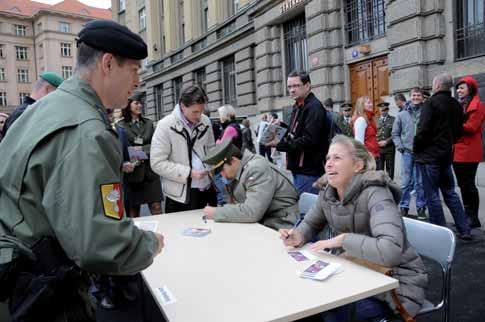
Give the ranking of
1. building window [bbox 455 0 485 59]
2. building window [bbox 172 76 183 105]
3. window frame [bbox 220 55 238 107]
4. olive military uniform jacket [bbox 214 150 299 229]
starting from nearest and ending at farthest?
olive military uniform jacket [bbox 214 150 299 229] < building window [bbox 455 0 485 59] < window frame [bbox 220 55 238 107] < building window [bbox 172 76 183 105]

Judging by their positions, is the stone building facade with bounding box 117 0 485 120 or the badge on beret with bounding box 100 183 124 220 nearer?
the badge on beret with bounding box 100 183 124 220

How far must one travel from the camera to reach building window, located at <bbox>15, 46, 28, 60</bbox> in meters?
51.5

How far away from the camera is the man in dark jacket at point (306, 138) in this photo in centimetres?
375

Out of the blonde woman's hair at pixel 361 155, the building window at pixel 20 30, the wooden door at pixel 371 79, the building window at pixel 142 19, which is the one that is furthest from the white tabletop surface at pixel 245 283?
the building window at pixel 20 30

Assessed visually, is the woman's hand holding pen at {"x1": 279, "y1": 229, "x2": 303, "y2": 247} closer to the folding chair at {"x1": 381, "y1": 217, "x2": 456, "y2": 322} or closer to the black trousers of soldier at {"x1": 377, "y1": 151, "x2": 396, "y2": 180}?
the folding chair at {"x1": 381, "y1": 217, "x2": 456, "y2": 322}

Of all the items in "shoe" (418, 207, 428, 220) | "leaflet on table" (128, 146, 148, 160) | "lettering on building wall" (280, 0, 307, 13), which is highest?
"lettering on building wall" (280, 0, 307, 13)

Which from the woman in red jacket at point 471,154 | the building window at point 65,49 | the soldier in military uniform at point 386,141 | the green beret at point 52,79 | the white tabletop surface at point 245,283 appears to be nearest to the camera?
the white tabletop surface at point 245,283

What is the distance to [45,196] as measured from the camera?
1044mm

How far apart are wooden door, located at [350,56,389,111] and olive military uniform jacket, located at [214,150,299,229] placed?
6.71 meters

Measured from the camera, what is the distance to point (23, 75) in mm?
51406

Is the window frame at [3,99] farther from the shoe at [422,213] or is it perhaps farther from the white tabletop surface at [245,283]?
the white tabletop surface at [245,283]

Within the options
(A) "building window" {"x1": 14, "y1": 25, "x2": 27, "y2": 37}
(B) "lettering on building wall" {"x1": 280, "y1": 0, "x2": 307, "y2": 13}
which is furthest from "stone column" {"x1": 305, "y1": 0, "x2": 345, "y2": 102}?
(A) "building window" {"x1": 14, "y1": 25, "x2": 27, "y2": 37}

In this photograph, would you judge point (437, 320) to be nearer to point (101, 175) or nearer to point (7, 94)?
point (101, 175)

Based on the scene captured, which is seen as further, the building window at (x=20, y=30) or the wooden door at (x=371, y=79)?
the building window at (x=20, y=30)
